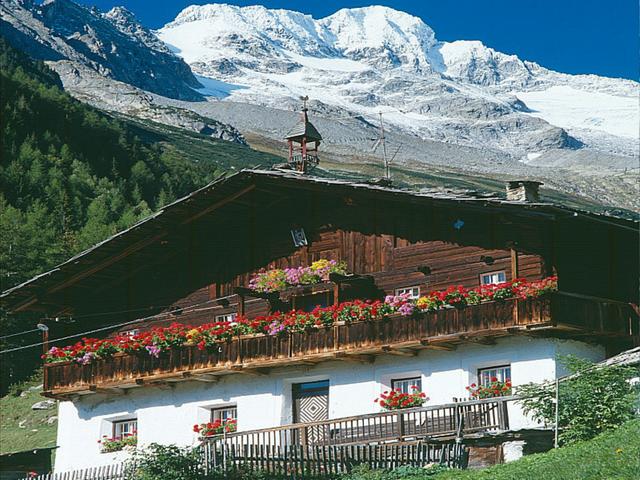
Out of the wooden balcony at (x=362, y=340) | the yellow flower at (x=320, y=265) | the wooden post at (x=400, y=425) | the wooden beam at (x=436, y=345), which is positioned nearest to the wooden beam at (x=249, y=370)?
the wooden balcony at (x=362, y=340)

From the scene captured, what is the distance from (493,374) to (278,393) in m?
5.37

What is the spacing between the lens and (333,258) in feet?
92.9

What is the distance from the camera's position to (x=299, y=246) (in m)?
29.0

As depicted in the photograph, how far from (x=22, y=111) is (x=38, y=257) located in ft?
157

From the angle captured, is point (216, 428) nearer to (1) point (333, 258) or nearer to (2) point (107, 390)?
(2) point (107, 390)

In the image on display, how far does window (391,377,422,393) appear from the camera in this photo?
25.8 metres

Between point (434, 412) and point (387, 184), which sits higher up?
point (387, 184)

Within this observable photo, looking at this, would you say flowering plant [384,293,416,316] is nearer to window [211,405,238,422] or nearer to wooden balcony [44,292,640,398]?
wooden balcony [44,292,640,398]

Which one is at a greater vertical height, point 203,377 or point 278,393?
point 203,377

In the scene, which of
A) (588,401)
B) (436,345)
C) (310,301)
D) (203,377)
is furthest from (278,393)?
(588,401)

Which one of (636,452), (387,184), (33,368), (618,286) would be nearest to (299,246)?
(387,184)

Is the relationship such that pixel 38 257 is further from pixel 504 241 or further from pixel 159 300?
pixel 504 241

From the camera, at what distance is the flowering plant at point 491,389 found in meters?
24.1

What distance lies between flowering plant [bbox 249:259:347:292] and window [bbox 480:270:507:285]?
3.51m
